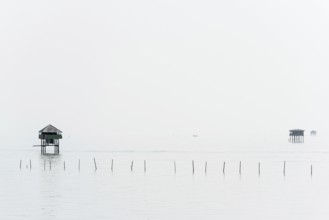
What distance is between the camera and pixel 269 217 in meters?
51.5

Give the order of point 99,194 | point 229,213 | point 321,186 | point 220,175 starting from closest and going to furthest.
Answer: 1. point 229,213
2. point 99,194
3. point 321,186
4. point 220,175

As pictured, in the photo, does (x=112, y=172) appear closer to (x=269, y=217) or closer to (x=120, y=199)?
(x=120, y=199)

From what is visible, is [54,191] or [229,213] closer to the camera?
[229,213]

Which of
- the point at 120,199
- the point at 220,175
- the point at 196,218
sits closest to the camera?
the point at 196,218

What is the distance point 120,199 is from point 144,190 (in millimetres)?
9009

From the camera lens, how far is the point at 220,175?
94.1 metres

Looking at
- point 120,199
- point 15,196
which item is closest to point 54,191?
→ point 15,196

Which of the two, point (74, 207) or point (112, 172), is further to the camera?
point (112, 172)

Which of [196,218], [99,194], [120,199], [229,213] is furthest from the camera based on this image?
[99,194]

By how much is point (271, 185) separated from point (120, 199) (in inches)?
922

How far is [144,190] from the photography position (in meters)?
71.1

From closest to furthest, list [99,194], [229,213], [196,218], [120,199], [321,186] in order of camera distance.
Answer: [196,218], [229,213], [120,199], [99,194], [321,186]

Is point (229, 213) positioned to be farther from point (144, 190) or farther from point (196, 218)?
point (144, 190)

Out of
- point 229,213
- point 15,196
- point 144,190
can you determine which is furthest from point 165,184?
point 229,213
